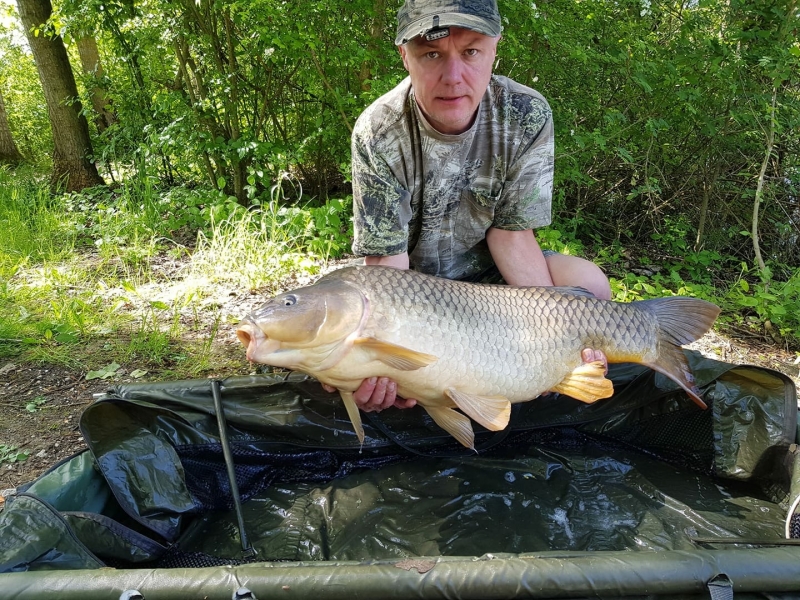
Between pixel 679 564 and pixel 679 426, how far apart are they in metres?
0.90

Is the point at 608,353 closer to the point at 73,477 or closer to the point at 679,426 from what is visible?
the point at 679,426

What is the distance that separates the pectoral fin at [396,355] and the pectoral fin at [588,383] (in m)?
0.40

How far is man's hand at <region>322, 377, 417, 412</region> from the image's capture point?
1392 millimetres

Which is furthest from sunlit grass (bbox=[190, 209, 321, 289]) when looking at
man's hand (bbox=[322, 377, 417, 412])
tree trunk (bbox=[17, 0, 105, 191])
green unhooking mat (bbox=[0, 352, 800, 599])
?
tree trunk (bbox=[17, 0, 105, 191])

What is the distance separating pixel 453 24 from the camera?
4.81ft

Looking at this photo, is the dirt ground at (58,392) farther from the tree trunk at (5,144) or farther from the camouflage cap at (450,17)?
the tree trunk at (5,144)

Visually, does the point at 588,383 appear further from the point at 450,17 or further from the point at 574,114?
the point at 574,114

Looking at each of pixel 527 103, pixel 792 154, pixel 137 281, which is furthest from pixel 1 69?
pixel 792 154

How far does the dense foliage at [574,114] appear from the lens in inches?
114

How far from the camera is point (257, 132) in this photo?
385 cm

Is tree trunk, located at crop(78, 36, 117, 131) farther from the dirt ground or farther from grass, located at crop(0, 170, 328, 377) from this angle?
the dirt ground

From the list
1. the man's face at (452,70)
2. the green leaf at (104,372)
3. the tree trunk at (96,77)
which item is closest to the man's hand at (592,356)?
the man's face at (452,70)

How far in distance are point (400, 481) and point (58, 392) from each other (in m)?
1.25

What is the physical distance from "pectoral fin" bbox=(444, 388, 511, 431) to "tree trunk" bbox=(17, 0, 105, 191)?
4.24 metres
